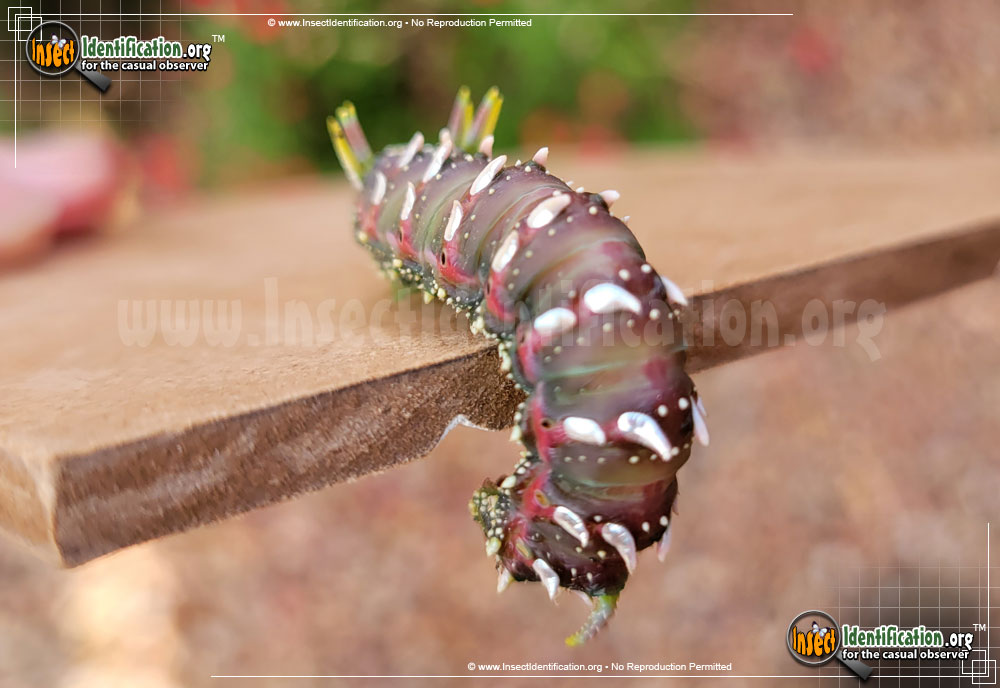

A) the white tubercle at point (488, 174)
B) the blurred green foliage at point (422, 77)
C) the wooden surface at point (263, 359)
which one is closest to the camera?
the wooden surface at point (263, 359)

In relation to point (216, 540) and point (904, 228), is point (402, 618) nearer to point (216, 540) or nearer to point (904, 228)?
point (216, 540)

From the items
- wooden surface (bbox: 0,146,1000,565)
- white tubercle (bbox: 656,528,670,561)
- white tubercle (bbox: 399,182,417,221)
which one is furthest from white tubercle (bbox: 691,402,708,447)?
white tubercle (bbox: 399,182,417,221)

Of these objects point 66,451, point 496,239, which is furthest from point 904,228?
point 66,451

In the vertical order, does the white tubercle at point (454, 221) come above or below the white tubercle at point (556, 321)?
above

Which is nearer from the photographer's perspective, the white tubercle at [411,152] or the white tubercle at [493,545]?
the white tubercle at [493,545]

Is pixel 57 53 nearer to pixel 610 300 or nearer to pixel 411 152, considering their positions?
pixel 411 152

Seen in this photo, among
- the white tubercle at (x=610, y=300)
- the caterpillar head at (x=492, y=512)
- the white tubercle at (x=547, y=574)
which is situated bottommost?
the white tubercle at (x=547, y=574)

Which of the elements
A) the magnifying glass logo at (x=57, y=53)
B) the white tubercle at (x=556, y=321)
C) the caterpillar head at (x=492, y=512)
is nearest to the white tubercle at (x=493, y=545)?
the caterpillar head at (x=492, y=512)

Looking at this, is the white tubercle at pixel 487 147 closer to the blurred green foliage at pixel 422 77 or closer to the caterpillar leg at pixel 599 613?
the caterpillar leg at pixel 599 613
